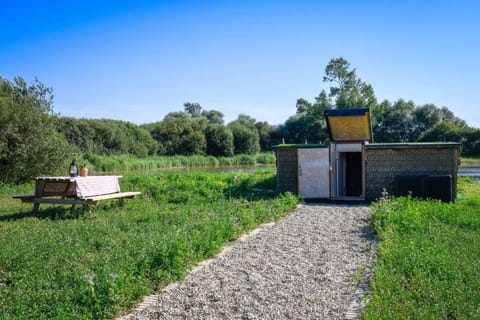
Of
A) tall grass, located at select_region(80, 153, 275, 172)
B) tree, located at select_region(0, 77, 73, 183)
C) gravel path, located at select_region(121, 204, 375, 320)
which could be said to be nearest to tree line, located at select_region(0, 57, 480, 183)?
tall grass, located at select_region(80, 153, 275, 172)

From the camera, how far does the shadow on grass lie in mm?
10062

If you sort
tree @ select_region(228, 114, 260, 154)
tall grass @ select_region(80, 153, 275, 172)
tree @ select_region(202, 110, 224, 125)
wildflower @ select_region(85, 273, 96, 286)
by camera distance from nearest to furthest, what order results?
wildflower @ select_region(85, 273, 96, 286)
tall grass @ select_region(80, 153, 275, 172)
tree @ select_region(228, 114, 260, 154)
tree @ select_region(202, 110, 224, 125)

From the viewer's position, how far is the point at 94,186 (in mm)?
10648

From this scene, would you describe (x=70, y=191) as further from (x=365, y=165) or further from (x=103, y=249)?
(x=365, y=165)

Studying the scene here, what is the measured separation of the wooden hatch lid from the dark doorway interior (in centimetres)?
130

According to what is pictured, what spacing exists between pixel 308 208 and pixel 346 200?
217 cm

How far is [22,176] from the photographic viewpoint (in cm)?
1806

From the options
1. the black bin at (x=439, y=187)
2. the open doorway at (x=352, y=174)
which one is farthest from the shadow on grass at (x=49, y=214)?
the black bin at (x=439, y=187)

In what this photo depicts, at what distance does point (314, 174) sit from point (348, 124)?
1.80 meters

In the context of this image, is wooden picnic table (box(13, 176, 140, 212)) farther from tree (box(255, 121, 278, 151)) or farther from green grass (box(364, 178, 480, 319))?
tree (box(255, 121, 278, 151))

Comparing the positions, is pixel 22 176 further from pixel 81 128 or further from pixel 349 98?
pixel 349 98

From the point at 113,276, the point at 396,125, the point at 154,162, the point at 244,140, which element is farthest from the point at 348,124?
the point at 244,140

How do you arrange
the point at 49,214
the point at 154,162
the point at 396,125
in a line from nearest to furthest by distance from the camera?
the point at 49,214, the point at 154,162, the point at 396,125

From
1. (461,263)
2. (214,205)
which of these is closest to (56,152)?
(214,205)
